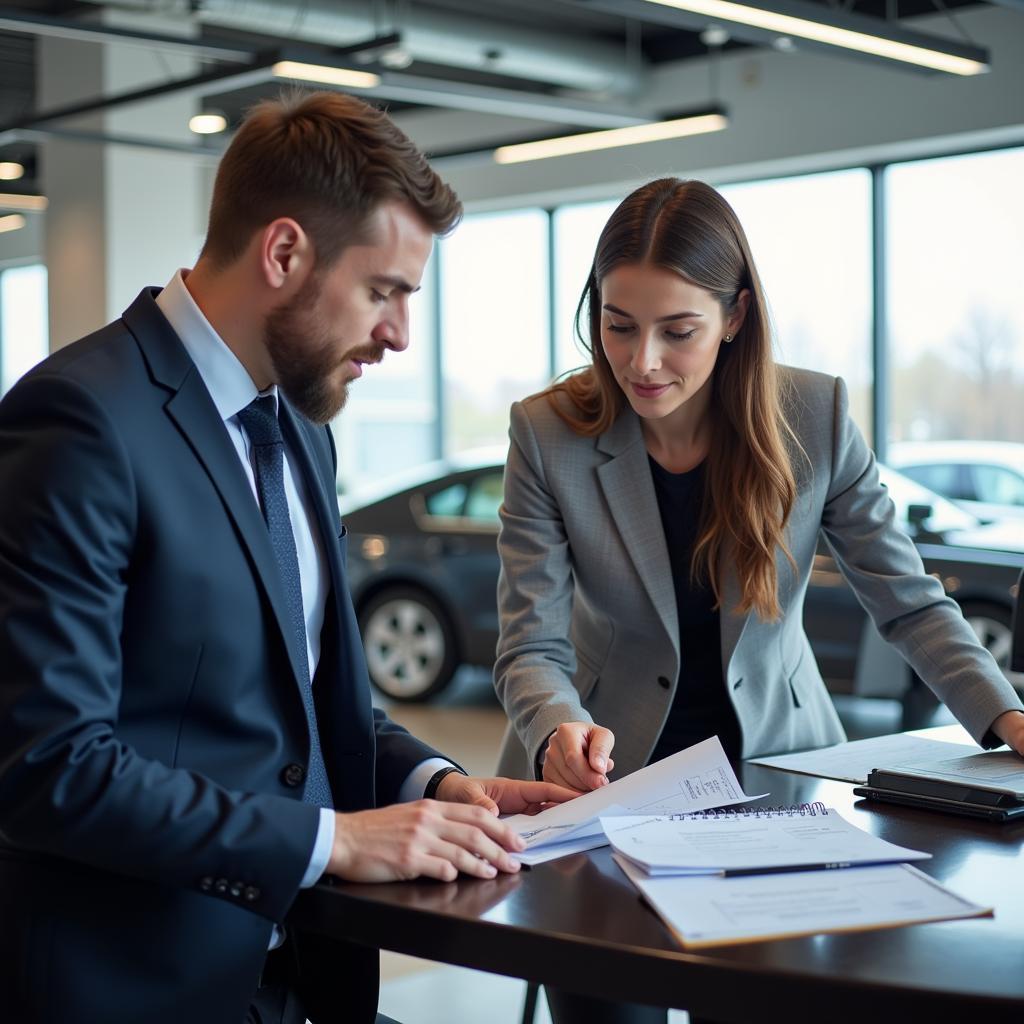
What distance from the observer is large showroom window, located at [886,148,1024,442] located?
29.3 feet

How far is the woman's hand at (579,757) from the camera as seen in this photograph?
1.85 meters

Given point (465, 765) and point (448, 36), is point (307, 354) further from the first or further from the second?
point (448, 36)

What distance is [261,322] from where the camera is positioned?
5.26 ft

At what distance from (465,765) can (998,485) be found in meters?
4.45

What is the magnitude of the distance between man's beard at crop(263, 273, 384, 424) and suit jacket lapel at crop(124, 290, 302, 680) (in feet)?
0.31

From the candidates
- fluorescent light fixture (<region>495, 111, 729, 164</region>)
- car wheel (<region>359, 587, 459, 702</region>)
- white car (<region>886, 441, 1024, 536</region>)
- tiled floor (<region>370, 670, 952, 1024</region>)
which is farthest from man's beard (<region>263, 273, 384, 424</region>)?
white car (<region>886, 441, 1024, 536</region>)

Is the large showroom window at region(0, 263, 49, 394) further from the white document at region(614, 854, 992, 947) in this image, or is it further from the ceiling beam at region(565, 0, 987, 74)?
the white document at region(614, 854, 992, 947)

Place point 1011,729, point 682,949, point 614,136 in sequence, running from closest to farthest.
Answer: point 682,949 → point 1011,729 → point 614,136

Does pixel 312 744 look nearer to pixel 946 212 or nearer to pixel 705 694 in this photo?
pixel 705 694

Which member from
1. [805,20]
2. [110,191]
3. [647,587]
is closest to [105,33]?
[805,20]

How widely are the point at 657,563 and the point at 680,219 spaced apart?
0.53m

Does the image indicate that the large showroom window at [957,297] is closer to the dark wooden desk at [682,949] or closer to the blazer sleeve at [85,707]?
the dark wooden desk at [682,949]

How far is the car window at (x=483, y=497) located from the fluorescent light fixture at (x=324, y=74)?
1905 millimetres

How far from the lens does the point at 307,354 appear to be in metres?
1.61
